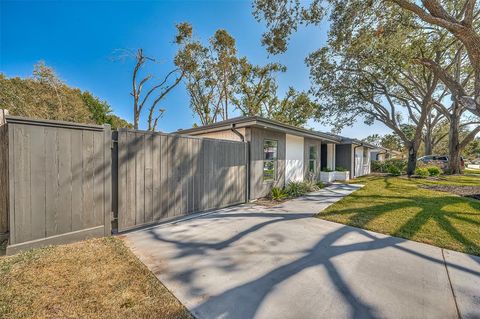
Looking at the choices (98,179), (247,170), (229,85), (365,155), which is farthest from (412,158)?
(98,179)

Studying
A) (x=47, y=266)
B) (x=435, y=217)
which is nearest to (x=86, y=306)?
(x=47, y=266)

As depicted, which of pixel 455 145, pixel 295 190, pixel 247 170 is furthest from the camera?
pixel 455 145

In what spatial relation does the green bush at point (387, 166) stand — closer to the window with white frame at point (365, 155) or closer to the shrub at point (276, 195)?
the window with white frame at point (365, 155)

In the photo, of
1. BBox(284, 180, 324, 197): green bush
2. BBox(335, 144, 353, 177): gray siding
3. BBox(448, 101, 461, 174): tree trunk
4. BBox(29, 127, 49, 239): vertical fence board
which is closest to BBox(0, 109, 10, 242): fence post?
BBox(29, 127, 49, 239): vertical fence board

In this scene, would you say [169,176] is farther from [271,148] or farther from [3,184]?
[271,148]

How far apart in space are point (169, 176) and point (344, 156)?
1302cm

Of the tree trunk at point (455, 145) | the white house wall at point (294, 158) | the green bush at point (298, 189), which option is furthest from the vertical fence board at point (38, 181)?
the tree trunk at point (455, 145)

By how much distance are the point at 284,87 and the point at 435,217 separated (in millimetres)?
18030

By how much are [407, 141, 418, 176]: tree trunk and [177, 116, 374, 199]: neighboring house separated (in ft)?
24.6

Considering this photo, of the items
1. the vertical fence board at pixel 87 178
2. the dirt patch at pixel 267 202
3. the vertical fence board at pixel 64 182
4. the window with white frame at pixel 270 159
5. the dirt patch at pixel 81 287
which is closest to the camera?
the dirt patch at pixel 81 287

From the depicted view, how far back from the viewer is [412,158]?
49.4 ft

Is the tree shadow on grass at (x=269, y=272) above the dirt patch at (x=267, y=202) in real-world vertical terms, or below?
above

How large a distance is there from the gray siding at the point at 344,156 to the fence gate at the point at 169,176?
411 inches

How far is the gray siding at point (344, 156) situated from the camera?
13898mm
